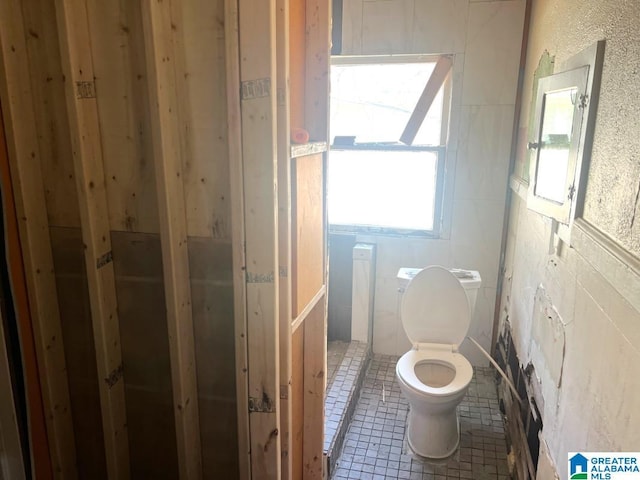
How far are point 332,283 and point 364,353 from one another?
1.89 feet

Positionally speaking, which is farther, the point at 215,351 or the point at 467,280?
the point at 467,280

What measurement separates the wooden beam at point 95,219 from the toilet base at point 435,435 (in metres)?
A: 1.58

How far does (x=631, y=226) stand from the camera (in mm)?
1203

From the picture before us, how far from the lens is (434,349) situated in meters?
2.89

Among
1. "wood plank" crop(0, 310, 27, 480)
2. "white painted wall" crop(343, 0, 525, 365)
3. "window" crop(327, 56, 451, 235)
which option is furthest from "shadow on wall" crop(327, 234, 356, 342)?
"wood plank" crop(0, 310, 27, 480)

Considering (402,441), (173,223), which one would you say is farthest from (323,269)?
(402,441)

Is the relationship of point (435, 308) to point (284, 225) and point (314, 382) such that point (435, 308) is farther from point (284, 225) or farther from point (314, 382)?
point (284, 225)

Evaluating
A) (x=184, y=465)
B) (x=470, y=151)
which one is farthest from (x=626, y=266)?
(x=470, y=151)

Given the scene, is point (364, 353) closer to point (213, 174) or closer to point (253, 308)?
point (253, 308)

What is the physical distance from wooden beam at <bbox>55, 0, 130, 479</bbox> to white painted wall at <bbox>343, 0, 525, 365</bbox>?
2.12 m

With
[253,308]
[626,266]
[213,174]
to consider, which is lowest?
[253,308]

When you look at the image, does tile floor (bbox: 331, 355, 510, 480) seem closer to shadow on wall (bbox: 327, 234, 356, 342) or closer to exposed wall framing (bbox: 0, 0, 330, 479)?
shadow on wall (bbox: 327, 234, 356, 342)

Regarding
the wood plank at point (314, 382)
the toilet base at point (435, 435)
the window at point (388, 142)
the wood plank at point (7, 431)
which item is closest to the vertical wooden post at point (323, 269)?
the wood plank at point (314, 382)

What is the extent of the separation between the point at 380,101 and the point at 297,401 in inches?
88.1
